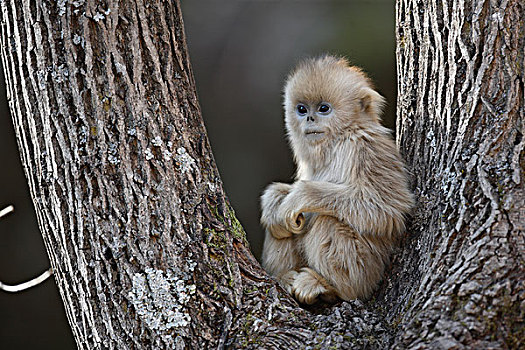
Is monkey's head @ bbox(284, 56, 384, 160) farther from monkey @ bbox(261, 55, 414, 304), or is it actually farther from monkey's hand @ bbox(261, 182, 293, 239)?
monkey's hand @ bbox(261, 182, 293, 239)

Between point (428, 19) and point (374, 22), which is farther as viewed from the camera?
point (374, 22)

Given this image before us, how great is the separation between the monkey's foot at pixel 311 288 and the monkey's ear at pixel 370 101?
0.85 metres

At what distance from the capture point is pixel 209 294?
7.36 feet

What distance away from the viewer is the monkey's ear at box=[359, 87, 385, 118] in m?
3.06

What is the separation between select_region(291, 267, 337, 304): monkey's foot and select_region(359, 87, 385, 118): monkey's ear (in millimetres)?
847

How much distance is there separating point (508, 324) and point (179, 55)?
146 cm

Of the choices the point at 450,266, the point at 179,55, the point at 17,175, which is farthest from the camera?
the point at 17,175

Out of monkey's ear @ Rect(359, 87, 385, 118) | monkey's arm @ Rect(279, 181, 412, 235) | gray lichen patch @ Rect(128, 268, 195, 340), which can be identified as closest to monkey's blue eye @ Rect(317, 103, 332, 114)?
monkey's ear @ Rect(359, 87, 385, 118)

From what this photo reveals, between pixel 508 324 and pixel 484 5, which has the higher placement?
pixel 484 5

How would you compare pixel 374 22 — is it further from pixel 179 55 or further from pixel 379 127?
pixel 179 55

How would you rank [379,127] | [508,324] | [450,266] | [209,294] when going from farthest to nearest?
[379,127] → [209,294] → [450,266] → [508,324]

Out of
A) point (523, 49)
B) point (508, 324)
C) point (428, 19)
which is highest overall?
point (428, 19)

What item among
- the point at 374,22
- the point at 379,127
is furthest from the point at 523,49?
the point at 374,22

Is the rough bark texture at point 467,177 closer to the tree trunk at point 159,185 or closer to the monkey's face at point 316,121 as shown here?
the tree trunk at point 159,185
